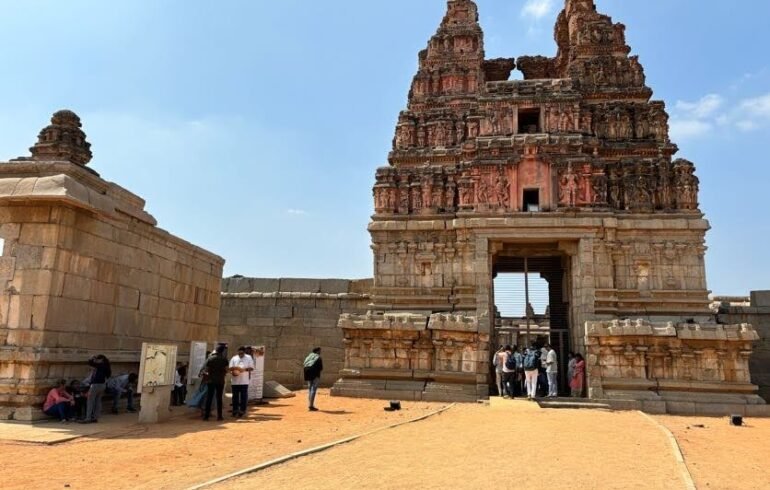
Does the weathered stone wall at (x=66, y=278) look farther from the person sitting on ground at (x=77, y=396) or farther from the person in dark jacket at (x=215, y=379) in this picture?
the person in dark jacket at (x=215, y=379)

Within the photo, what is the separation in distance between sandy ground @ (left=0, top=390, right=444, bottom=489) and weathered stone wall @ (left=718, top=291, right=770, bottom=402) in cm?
1301

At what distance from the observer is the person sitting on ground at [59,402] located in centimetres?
915

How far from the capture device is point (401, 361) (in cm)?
1653

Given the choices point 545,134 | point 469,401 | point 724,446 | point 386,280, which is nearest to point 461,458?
point 724,446

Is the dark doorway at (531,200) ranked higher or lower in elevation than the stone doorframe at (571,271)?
higher

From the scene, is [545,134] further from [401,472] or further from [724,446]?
[401,472]

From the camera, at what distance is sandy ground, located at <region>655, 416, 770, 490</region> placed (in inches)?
264

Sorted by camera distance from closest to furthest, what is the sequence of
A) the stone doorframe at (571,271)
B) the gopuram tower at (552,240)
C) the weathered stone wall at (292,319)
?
the gopuram tower at (552,240) → the stone doorframe at (571,271) → the weathered stone wall at (292,319)

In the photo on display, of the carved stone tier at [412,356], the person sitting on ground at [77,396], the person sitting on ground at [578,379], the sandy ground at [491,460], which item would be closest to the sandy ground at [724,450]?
the sandy ground at [491,460]

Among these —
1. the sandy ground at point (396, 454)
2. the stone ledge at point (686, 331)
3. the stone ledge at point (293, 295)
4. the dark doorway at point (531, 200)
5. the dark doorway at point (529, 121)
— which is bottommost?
the sandy ground at point (396, 454)

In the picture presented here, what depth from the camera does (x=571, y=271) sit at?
727 inches

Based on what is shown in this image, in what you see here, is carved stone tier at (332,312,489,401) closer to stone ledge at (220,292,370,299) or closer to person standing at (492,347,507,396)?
person standing at (492,347,507,396)

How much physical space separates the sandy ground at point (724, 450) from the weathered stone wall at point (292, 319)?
1089 centimetres

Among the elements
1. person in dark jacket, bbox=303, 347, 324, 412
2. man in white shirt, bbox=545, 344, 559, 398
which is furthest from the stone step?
person in dark jacket, bbox=303, 347, 324, 412
